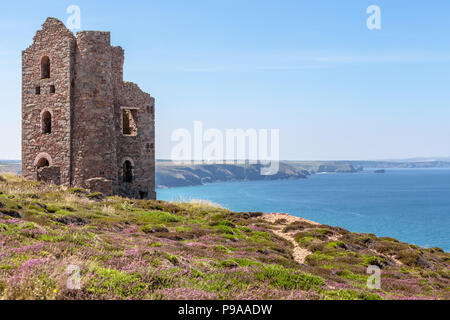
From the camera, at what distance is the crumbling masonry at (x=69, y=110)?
28.7 metres

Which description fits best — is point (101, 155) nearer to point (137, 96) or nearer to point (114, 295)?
point (137, 96)

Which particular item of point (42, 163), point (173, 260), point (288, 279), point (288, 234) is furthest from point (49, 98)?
point (288, 279)

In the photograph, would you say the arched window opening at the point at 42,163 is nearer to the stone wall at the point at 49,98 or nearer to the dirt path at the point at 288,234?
the stone wall at the point at 49,98

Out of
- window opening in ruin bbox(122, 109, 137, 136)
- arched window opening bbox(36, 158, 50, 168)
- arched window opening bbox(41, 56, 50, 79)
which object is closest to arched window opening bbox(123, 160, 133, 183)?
window opening in ruin bbox(122, 109, 137, 136)

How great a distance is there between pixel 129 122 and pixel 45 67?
7723 mm

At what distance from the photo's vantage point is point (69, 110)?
28594mm

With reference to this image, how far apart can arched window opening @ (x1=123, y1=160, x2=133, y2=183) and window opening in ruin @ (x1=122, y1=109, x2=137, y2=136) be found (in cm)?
257

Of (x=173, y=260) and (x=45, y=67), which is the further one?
(x=45, y=67)

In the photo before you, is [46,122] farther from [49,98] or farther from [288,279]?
[288,279]

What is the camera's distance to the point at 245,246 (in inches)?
620

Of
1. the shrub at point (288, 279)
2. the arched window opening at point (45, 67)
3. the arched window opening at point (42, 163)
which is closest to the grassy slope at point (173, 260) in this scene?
the shrub at point (288, 279)

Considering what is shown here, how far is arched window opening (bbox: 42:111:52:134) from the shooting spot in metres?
30.1
